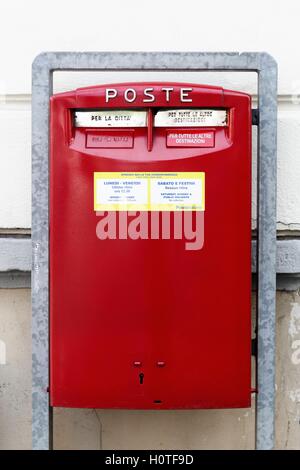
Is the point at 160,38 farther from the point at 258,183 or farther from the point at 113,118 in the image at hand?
the point at 258,183

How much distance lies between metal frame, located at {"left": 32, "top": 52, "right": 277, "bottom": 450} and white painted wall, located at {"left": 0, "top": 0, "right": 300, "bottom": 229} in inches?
11.1

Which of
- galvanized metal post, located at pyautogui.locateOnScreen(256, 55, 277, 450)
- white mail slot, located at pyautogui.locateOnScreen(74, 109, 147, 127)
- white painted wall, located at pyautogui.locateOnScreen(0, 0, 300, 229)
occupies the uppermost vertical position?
white painted wall, located at pyautogui.locateOnScreen(0, 0, 300, 229)

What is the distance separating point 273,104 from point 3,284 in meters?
1.29

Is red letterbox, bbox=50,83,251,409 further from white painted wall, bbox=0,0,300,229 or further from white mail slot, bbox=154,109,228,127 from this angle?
white painted wall, bbox=0,0,300,229

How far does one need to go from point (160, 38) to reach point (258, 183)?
0.75 m

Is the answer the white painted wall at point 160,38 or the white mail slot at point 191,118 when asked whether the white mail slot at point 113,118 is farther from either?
the white painted wall at point 160,38

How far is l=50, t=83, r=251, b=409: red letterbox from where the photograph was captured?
2051 mm

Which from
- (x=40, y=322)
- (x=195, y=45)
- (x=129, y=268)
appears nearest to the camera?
(x=129, y=268)

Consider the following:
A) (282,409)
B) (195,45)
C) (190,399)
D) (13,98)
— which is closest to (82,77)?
(13,98)

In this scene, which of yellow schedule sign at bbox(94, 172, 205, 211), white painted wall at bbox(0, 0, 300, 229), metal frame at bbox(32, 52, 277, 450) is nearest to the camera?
yellow schedule sign at bbox(94, 172, 205, 211)

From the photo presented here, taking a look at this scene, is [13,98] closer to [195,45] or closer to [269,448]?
[195,45]

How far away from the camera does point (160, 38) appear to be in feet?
8.04

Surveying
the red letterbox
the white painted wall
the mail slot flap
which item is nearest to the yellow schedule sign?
the red letterbox

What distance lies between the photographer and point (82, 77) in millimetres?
2461
